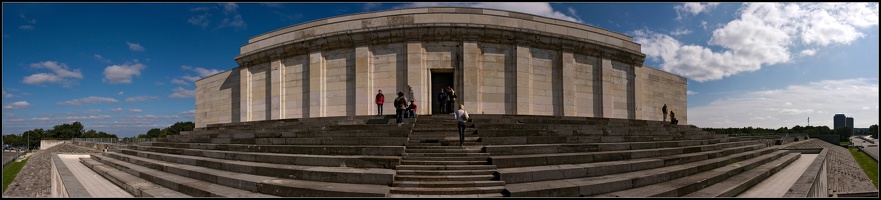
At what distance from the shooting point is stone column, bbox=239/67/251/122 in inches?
933

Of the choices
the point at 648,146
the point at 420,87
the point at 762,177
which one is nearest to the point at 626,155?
the point at 648,146

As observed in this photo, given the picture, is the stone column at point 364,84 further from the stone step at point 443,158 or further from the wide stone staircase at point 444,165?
the stone step at point 443,158

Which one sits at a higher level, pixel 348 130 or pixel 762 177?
pixel 348 130

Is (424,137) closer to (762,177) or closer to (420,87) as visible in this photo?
(420,87)

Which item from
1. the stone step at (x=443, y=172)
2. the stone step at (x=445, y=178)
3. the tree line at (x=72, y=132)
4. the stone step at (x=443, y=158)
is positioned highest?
the stone step at (x=443, y=158)

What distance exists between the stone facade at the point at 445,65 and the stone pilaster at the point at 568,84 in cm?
6

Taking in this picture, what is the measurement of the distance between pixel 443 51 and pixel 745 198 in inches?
541

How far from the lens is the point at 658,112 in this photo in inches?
1032

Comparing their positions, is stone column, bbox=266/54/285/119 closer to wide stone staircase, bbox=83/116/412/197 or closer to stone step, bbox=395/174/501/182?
wide stone staircase, bbox=83/116/412/197

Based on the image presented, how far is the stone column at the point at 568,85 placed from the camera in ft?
68.0

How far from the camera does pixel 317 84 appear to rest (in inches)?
811

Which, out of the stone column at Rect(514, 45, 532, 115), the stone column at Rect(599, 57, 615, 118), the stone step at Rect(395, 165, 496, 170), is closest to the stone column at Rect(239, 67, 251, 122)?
the stone column at Rect(514, 45, 532, 115)

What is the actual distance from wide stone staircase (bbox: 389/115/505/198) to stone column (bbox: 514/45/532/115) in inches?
338

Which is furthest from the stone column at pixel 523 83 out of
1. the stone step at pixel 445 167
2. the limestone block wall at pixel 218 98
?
the limestone block wall at pixel 218 98
